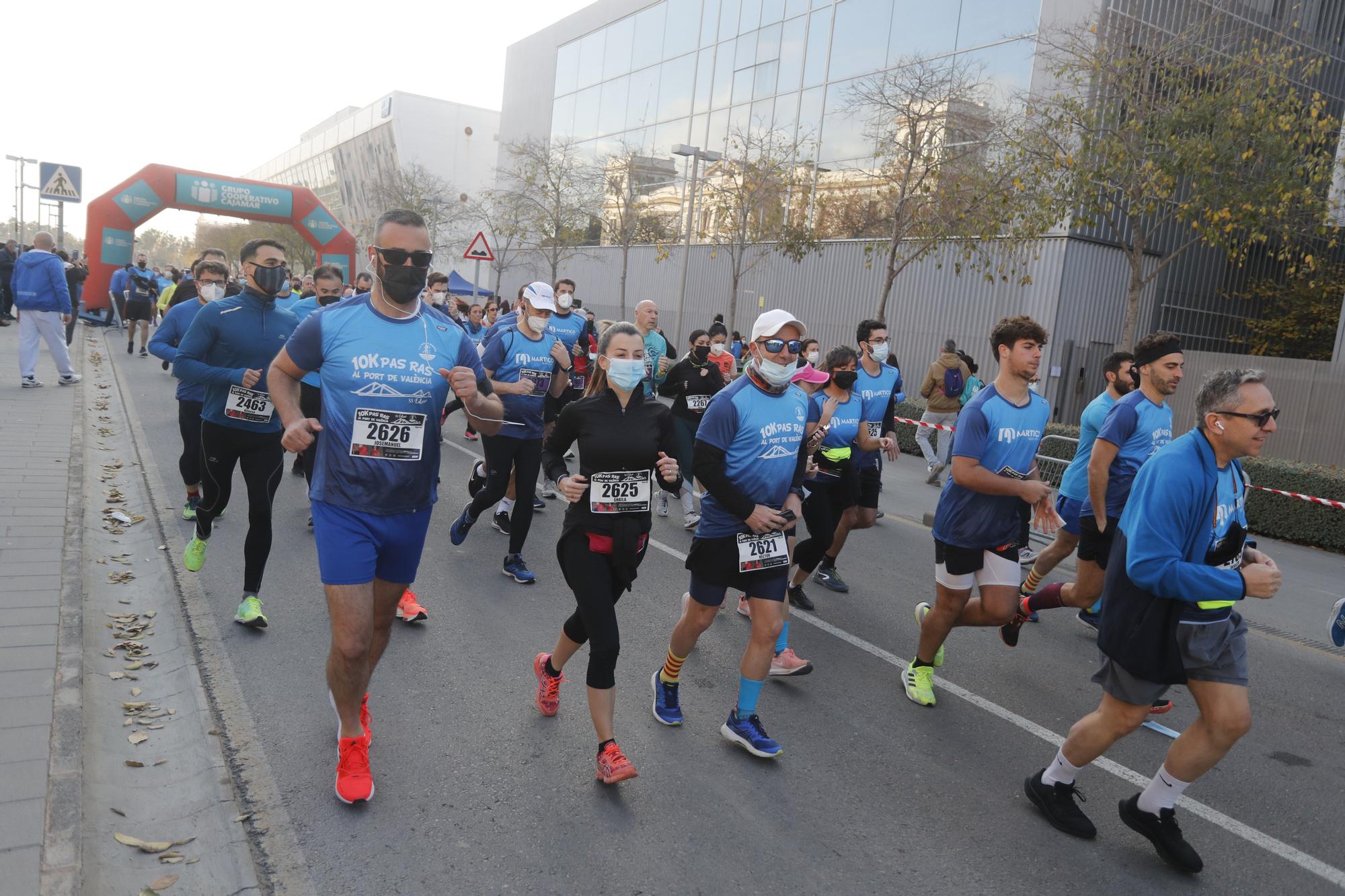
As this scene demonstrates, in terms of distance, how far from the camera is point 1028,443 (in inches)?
189

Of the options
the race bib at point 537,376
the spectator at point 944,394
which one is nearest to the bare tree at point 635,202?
the spectator at point 944,394

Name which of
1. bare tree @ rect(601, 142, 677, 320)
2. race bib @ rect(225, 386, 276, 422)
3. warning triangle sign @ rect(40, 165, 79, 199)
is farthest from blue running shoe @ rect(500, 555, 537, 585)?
bare tree @ rect(601, 142, 677, 320)

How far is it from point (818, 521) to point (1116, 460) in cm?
183

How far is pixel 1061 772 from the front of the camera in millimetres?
3787

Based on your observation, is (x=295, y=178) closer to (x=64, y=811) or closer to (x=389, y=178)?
(x=389, y=178)

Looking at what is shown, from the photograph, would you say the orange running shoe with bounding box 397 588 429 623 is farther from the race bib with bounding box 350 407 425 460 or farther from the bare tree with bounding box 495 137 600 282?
the bare tree with bounding box 495 137 600 282

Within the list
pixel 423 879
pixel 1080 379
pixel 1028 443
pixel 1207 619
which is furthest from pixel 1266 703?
pixel 1080 379

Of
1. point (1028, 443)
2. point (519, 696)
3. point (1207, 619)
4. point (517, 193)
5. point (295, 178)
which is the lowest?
point (519, 696)

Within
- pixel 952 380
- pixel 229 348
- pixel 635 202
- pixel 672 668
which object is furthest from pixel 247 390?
pixel 635 202

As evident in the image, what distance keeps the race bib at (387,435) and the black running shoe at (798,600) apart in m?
3.72

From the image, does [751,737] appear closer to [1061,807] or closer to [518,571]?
[1061,807]

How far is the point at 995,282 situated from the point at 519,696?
18.2m

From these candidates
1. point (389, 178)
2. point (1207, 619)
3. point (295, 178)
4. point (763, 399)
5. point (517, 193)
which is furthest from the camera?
point (295, 178)

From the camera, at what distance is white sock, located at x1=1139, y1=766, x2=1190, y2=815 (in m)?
3.49
